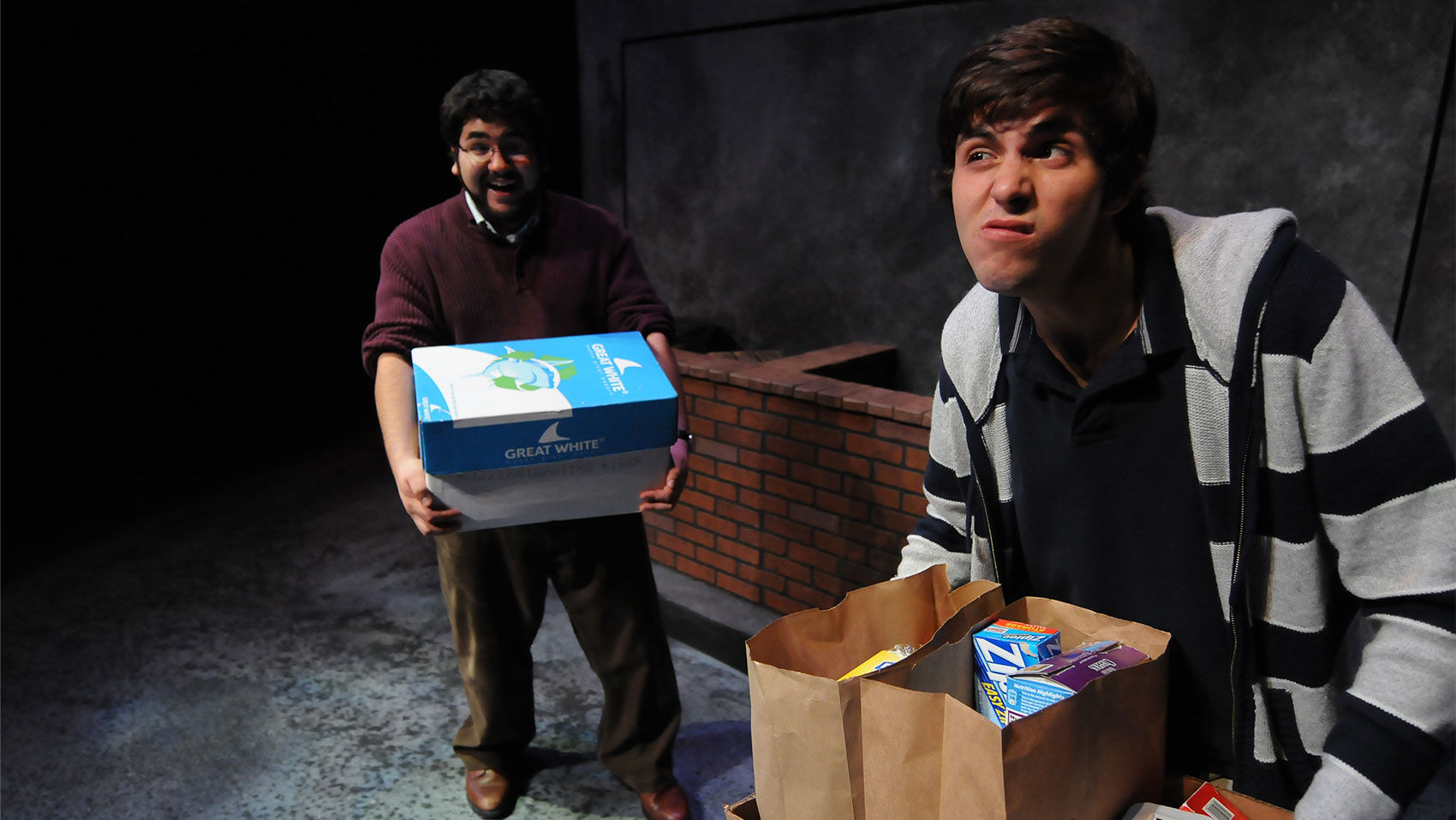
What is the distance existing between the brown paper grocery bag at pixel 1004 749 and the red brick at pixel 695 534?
8.63 ft

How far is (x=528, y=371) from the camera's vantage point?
191 cm

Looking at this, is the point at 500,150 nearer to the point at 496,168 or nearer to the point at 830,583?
the point at 496,168

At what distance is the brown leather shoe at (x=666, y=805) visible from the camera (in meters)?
2.49

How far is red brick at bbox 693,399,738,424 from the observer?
11.1ft

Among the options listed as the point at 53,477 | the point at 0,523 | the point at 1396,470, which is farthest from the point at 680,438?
the point at 53,477

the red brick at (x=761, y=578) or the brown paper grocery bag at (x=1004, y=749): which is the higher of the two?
the brown paper grocery bag at (x=1004, y=749)

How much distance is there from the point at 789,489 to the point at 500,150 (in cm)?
161

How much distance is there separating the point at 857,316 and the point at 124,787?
325 cm

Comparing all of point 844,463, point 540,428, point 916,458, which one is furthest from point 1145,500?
point 844,463

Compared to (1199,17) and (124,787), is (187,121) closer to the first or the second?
(124,787)

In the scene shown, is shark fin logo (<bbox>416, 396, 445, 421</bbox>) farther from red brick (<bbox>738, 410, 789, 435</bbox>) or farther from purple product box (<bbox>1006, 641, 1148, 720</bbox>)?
red brick (<bbox>738, 410, 789, 435</bbox>)

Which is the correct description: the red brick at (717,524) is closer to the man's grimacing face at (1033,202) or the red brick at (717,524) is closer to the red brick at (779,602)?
the red brick at (779,602)

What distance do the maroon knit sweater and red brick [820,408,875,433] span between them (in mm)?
934

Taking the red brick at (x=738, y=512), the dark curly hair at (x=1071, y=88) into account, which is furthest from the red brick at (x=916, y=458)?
the dark curly hair at (x=1071, y=88)
